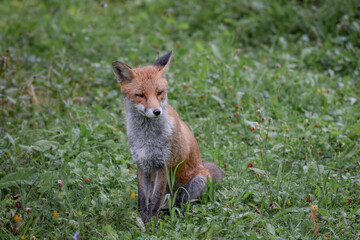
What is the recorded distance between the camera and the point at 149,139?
4641mm

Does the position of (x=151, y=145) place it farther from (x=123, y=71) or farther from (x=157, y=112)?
(x=123, y=71)

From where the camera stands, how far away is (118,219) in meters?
4.66

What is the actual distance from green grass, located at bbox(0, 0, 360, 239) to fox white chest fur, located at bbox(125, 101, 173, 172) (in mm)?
477

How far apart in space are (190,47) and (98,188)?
16.4ft

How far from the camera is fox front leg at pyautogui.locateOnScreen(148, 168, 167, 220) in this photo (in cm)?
459

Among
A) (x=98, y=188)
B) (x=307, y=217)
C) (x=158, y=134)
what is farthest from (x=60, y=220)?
(x=307, y=217)

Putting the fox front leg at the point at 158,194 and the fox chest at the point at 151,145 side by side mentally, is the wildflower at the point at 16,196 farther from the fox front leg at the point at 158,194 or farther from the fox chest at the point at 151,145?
the fox front leg at the point at 158,194

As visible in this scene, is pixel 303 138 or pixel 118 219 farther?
pixel 303 138

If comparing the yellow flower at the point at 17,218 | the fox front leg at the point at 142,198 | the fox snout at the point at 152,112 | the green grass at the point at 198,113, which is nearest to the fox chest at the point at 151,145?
the fox front leg at the point at 142,198

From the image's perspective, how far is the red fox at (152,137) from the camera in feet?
14.8

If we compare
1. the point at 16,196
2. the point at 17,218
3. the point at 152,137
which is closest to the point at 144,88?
the point at 152,137

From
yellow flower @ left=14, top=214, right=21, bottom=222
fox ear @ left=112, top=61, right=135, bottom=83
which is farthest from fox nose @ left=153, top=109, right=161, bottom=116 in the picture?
yellow flower @ left=14, top=214, right=21, bottom=222

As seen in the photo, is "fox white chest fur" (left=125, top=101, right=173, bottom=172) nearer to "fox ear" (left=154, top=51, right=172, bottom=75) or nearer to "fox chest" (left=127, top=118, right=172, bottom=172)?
"fox chest" (left=127, top=118, right=172, bottom=172)

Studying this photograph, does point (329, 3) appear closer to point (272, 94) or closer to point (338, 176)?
point (272, 94)
